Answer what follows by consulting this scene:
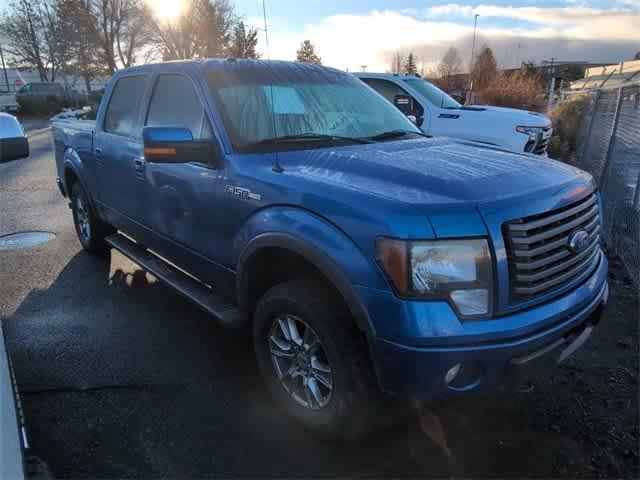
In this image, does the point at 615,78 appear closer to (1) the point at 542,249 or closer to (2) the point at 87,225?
(2) the point at 87,225

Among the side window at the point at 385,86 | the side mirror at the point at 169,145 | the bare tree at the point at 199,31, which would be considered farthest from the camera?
the bare tree at the point at 199,31

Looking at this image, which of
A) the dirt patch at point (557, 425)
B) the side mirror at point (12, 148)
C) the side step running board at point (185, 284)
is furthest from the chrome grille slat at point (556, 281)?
the side mirror at point (12, 148)

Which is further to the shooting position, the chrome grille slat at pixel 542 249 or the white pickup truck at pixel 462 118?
the white pickup truck at pixel 462 118

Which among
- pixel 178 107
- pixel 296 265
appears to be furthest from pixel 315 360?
pixel 178 107

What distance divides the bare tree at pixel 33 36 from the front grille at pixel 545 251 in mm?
44617

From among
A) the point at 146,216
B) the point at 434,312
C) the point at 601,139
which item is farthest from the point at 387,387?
the point at 601,139

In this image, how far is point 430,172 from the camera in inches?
96.3

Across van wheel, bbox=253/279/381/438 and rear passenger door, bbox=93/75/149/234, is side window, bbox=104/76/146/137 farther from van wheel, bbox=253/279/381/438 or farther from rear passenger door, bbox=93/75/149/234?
van wheel, bbox=253/279/381/438

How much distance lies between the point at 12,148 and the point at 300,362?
1.85 metres

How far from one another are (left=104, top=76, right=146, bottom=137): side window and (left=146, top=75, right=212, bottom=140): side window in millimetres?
305

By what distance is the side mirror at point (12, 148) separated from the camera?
2.48 metres

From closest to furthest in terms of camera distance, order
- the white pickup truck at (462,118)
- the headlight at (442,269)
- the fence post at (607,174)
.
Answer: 1. the headlight at (442,269)
2. the fence post at (607,174)
3. the white pickup truck at (462,118)

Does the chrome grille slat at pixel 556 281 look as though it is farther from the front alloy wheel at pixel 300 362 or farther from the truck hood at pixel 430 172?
the front alloy wheel at pixel 300 362

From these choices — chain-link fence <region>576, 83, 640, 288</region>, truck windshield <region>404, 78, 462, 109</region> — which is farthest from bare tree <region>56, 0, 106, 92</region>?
chain-link fence <region>576, 83, 640, 288</region>
